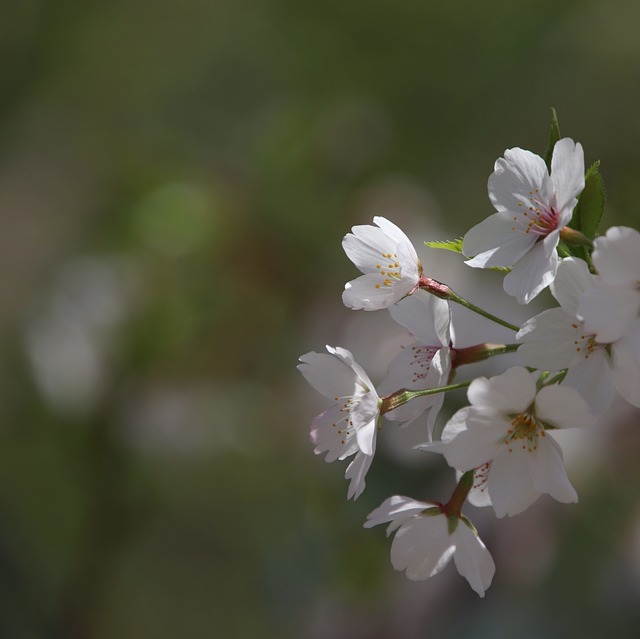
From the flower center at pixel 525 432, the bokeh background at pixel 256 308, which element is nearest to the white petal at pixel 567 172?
the flower center at pixel 525 432

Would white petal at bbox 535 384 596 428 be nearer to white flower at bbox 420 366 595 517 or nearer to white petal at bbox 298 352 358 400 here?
white flower at bbox 420 366 595 517

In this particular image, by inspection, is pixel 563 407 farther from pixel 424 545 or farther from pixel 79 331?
pixel 79 331

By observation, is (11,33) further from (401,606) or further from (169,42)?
(401,606)

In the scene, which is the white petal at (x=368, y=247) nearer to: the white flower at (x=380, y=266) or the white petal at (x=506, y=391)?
the white flower at (x=380, y=266)

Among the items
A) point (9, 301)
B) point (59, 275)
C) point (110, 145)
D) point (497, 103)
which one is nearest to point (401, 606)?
point (59, 275)

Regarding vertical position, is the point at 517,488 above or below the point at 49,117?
above

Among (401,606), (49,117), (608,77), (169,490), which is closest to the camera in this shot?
(401,606)

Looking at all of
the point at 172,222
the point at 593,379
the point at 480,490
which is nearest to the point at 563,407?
the point at 593,379
